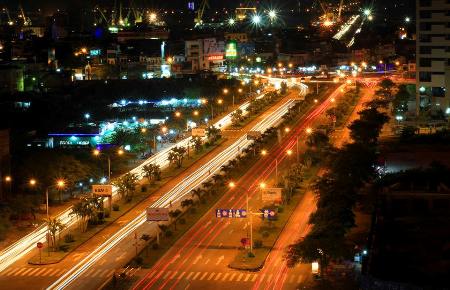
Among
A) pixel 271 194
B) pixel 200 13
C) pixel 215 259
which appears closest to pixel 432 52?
pixel 271 194

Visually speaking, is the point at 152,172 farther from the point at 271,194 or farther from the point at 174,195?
the point at 271,194

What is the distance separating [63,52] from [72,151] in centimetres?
5004

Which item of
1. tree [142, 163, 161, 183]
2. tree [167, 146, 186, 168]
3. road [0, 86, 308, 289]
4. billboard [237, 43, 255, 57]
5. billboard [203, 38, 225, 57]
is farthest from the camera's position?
billboard [237, 43, 255, 57]

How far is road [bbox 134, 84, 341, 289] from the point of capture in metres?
21.3

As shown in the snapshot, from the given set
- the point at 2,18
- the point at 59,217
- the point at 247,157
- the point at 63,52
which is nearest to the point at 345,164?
the point at 247,157

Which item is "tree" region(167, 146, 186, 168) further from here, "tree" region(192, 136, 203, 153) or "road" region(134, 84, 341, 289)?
"road" region(134, 84, 341, 289)

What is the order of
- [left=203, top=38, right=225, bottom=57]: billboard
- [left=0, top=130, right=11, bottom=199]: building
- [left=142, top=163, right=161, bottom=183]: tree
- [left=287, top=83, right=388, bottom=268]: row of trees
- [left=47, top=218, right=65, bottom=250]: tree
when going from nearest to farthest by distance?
[left=287, top=83, right=388, bottom=268]: row of trees, [left=47, top=218, right=65, bottom=250]: tree, [left=0, top=130, right=11, bottom=199]: building, [left=142, top=163, right=161, bottom=183]: tree, [left=203, top=38, right=225, bottom=57]: billboard

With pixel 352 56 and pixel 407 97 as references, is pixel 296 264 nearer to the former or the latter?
pixel 407 97

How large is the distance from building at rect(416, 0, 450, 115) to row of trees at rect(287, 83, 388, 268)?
949 cm

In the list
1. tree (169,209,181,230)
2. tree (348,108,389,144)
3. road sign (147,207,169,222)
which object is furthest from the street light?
tree (348,108,389,144)

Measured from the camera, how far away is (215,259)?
922 inches

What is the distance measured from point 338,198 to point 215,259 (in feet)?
14.7

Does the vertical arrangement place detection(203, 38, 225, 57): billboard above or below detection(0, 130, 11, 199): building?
above

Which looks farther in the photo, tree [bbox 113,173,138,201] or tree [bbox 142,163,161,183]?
tree [bbox 142,163,161,183]
